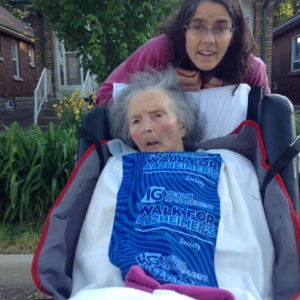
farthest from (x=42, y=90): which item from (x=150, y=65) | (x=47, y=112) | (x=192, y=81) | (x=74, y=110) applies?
(x=192, y=81)

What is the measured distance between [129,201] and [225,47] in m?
1.02

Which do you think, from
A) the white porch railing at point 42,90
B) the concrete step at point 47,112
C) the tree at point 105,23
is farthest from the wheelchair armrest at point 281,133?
the concrete step at point 47,112

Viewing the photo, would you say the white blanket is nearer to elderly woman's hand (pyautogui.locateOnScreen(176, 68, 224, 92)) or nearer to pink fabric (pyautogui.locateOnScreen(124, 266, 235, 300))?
pink fabric (pyautogui.locateOnScreen(124, 266, 235, 300))

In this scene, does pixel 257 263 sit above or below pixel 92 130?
below

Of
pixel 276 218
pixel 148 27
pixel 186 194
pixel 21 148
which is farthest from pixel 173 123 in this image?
pixel 148 27

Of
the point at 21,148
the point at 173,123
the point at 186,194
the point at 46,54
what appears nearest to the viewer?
the point at 186,194

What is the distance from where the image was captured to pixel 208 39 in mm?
2219

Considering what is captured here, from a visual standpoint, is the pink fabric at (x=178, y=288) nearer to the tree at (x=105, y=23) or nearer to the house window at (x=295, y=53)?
the tree at (x=105, y=23)

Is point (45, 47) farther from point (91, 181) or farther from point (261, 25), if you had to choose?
Result: point (91, 181)

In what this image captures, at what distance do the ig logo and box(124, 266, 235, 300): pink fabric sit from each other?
15.1 inches

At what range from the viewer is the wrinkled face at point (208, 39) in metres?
2.22

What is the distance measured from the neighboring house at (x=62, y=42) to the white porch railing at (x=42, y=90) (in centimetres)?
32

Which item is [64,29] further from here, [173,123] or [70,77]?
[70,77]

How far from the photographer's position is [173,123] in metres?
2.19
